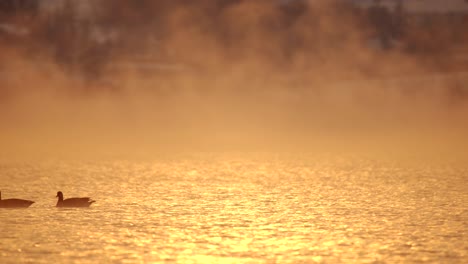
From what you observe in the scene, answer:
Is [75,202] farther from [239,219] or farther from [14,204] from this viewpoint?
[239,219]

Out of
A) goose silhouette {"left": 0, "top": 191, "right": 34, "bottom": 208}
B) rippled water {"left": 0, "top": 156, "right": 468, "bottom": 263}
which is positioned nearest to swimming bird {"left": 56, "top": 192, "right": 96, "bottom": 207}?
rippled water {"left": 0, "top": 156, "right": 468, "bottom": 263}

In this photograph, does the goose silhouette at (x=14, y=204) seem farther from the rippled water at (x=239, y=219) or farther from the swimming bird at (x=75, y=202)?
the swimming bird at (x=75, y=202)

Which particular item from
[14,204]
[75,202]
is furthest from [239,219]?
[14,204]

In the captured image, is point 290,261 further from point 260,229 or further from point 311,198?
point 311,198

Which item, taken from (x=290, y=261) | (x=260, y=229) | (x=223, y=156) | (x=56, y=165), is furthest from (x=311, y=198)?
(x=223, y=156)

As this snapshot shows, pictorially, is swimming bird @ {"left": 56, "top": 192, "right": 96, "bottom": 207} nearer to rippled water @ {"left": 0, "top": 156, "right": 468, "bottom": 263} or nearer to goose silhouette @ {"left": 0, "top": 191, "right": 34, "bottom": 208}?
rippled water @ {"left": 0, "top": 156, "right": 468, "bottom": 263}

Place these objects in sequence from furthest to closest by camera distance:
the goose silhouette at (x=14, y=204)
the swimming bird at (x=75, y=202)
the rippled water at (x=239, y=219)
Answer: the swimming bird at (x=75, y=202)
the goose silhouette at (x=14, y=204)
the rippled water at (x=239, y=219)

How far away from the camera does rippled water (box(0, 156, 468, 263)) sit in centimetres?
3369

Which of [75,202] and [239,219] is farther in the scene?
[75,202]

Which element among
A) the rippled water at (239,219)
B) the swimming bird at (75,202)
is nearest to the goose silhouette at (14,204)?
the rippled water at (239,219)

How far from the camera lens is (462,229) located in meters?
38.9

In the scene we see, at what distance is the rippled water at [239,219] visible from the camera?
33688 mm

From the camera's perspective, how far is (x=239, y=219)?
4191 cm

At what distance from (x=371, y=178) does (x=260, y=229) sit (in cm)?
3021
